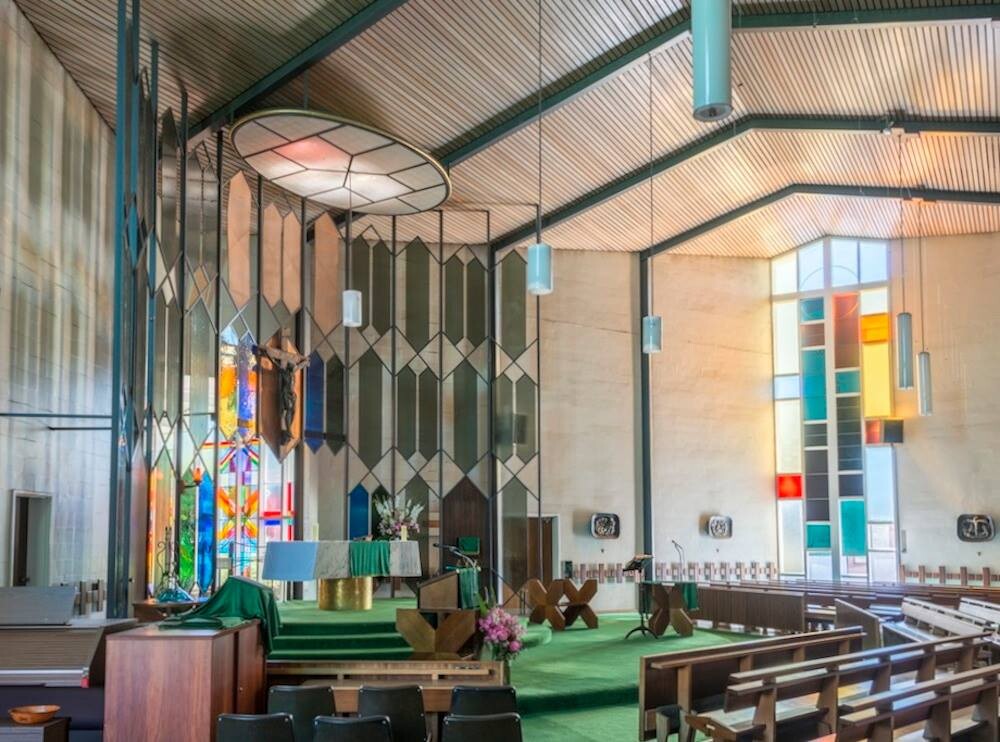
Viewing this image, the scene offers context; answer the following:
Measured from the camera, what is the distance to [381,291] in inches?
604

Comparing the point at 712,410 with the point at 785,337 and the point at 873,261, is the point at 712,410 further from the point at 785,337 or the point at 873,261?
the point at 873,261

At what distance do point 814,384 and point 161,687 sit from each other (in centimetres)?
1462

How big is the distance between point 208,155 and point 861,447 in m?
11.0

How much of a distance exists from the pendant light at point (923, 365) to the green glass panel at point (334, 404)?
7.78 meters

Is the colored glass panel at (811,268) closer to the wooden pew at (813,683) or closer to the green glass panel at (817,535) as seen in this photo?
the green glass panel at (817,535)

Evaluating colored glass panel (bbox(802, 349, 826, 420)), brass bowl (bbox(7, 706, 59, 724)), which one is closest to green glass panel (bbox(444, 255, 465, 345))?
colored glass panel (bbox(802, 349, 826, 420))

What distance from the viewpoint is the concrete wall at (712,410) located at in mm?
17328

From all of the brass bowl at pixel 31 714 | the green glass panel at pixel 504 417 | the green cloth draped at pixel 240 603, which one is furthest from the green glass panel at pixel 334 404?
the brass bowl at pixel 31 714

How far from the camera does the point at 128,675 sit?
4.83 meters

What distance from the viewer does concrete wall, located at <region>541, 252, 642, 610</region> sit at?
1667cm

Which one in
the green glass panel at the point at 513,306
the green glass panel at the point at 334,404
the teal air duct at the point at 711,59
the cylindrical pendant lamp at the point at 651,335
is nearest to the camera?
the teal air duct at the point at 711,59

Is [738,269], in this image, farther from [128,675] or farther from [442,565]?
[128,675]

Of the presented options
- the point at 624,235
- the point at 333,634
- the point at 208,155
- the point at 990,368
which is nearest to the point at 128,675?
the point at 333,634

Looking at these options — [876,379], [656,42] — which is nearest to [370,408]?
[656,42]
